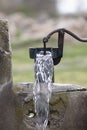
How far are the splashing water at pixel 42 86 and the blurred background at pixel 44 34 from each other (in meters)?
0.58

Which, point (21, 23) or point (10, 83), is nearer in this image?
point (10, 83)

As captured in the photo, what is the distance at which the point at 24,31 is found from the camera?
86.7 feet

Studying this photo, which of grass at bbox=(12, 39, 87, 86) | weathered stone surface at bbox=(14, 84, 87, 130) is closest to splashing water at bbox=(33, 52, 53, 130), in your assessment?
weathered stone surface at bbox=(14, 84, 87, 130)

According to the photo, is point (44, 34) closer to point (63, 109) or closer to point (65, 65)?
point (65, 65)

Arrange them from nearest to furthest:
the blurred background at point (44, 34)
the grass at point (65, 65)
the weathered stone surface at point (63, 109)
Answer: the weathered stone surface at point (63, 109), the grass at point (65, 65), the blurred background at point (44, 34)

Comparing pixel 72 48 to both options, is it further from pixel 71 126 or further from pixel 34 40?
pixel 71 126

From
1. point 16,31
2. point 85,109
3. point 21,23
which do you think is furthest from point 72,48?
point 85,109

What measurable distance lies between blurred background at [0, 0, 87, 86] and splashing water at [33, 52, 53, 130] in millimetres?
580

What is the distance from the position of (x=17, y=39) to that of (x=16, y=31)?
2076mm

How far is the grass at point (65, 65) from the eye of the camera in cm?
1266

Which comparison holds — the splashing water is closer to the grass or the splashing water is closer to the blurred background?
the blurred background

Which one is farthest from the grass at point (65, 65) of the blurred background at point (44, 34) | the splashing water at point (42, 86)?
the splashing water at point (42, 86)

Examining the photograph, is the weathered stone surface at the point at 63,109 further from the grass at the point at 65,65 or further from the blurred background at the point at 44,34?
the grass at the point at 65,65

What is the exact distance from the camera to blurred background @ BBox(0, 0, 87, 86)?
13938 mm
